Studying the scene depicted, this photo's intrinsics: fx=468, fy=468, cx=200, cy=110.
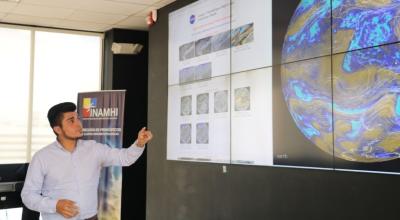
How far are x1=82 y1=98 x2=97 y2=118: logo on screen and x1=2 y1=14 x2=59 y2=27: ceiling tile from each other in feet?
4.10

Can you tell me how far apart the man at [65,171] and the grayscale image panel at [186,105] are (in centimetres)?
219

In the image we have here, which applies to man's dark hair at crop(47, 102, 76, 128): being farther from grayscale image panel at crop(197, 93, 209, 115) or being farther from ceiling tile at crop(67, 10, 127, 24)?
ceiling tile at crop(67, 10, 127, 24)

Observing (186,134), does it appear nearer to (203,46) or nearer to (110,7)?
(203,46)

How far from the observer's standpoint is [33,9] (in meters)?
6.20

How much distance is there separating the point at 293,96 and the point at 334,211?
0.95 m

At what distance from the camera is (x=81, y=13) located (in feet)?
20.9

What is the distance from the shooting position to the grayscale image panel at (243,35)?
4340mm

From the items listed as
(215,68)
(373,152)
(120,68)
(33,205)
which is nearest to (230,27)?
(215,68)

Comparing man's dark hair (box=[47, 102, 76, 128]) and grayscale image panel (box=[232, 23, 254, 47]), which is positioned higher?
grayscale image panel (box=[232, 23, 254, 47])

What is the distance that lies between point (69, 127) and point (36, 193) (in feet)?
1.48

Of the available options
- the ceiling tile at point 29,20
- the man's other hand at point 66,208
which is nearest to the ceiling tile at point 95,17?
the ceiling tile at point 29,20

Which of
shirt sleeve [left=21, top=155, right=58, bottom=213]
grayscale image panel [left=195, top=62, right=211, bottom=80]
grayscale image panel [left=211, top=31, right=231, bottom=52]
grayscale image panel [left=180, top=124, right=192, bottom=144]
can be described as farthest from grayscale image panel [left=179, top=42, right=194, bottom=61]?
shirt sleeve [left=21, top=155, right=58, bottom=213]

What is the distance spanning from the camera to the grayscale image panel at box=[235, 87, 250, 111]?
434 centimetres

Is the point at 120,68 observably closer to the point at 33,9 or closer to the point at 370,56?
the point at 33,9
